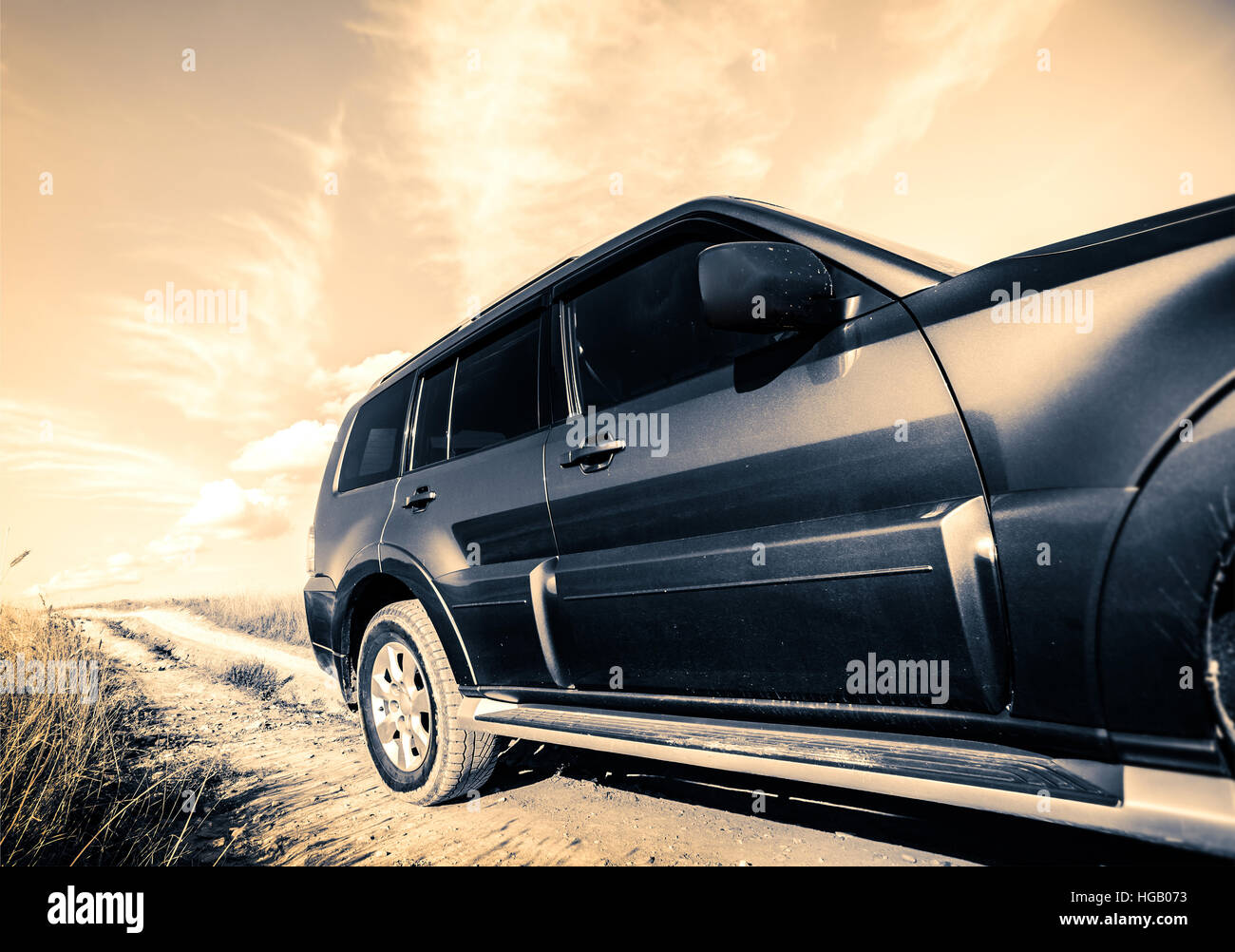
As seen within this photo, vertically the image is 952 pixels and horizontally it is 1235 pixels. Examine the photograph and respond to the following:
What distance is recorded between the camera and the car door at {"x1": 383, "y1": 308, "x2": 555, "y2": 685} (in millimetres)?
2418

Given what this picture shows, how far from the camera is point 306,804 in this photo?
293cm

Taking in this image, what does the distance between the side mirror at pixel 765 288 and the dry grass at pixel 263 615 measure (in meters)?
9.09

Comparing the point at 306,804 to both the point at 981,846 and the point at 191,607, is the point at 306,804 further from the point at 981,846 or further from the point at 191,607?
the point at 191,607

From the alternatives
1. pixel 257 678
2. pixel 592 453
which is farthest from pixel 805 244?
pixel 257 678

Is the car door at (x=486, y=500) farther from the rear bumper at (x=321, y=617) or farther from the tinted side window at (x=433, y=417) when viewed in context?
the rear bumper at (x=321, y=617)

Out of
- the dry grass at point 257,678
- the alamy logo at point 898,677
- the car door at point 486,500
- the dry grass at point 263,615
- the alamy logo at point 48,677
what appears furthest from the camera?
the dry grass at point 263,615

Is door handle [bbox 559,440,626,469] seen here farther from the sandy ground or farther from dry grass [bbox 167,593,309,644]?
dry grass [bbox 167,593,309,644]

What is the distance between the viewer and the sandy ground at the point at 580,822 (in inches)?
83.1

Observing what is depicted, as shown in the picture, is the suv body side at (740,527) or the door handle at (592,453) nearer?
the suv body side at (740,527)

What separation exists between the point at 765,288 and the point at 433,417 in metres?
2.15

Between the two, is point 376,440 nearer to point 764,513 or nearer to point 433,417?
point 433,417
